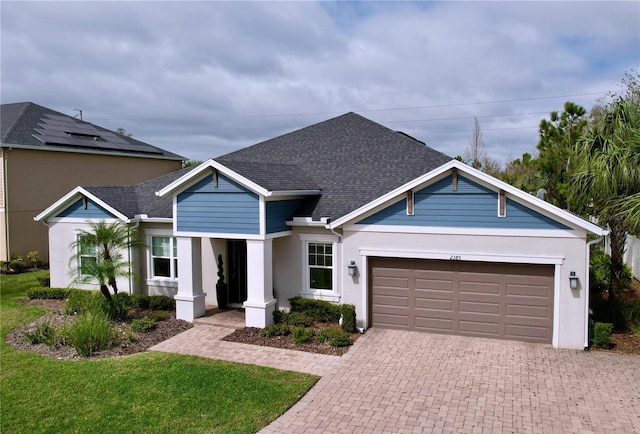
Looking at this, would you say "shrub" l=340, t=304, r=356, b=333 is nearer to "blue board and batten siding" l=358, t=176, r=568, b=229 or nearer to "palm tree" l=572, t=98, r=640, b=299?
"blue board and batten siding" l=358, t=176, r=568, b=229

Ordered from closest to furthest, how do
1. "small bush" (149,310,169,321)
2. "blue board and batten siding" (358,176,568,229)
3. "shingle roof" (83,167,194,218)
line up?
"blue board and batten siding" (358,176,568,229), "small bush" (149,310,169,321), "shingle roof" (83,167,194,218)

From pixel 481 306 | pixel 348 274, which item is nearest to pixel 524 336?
pixel 481 306

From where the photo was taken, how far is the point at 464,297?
13.7 m

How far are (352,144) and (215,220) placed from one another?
7.21 m

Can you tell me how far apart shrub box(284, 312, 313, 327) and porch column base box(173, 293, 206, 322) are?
288 cm

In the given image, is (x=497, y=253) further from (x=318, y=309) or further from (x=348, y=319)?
(x=318, y=309)

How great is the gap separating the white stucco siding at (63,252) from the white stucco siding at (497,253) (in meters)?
8.95

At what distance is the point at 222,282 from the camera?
17.1 metres

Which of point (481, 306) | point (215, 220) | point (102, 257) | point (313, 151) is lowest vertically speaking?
point (481, 306)

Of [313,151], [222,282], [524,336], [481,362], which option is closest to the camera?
[481,362]

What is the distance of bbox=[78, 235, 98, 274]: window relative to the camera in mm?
15644

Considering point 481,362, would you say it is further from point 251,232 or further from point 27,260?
point 27,260

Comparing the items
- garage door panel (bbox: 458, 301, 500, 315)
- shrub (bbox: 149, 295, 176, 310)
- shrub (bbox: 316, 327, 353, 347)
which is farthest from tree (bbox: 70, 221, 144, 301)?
garage door panel (bbox: 458, 301, 500, 315)

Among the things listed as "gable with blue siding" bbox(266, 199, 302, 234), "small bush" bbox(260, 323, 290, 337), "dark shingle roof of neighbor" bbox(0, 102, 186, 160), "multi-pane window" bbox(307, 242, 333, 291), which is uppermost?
"dark shingle roof of neighbor" bbox(0, 102, 186, 160)
